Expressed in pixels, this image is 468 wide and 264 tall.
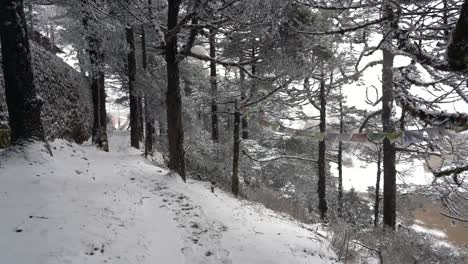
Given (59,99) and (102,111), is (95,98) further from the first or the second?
(59,99)

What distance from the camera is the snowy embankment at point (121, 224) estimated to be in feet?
13.8

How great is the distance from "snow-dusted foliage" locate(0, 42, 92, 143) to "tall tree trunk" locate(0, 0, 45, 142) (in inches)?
103

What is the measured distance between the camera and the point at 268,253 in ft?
17.0

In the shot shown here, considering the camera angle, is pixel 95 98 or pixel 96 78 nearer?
pixel 96 78

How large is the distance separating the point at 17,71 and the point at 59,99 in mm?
7446

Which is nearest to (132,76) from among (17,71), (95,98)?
(95,98)

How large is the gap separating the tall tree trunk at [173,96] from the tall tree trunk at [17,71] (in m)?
3.16

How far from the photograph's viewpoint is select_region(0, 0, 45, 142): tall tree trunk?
258 inches

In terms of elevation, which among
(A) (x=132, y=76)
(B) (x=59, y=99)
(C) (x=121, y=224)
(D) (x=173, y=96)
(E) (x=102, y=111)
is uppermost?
(A) (x=132, y=76)

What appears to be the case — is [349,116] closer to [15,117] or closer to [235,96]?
[235,96]

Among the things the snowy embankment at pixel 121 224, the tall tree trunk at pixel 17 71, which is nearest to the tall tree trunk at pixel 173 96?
the snowy embankment at pixel 121 224

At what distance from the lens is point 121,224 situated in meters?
5.26

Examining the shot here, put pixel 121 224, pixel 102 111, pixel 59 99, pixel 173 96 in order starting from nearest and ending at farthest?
pixel 121 224 < pixel 173 96 < pixel 102 111 < pixel 59 99

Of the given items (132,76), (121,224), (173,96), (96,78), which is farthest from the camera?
(132,76)
